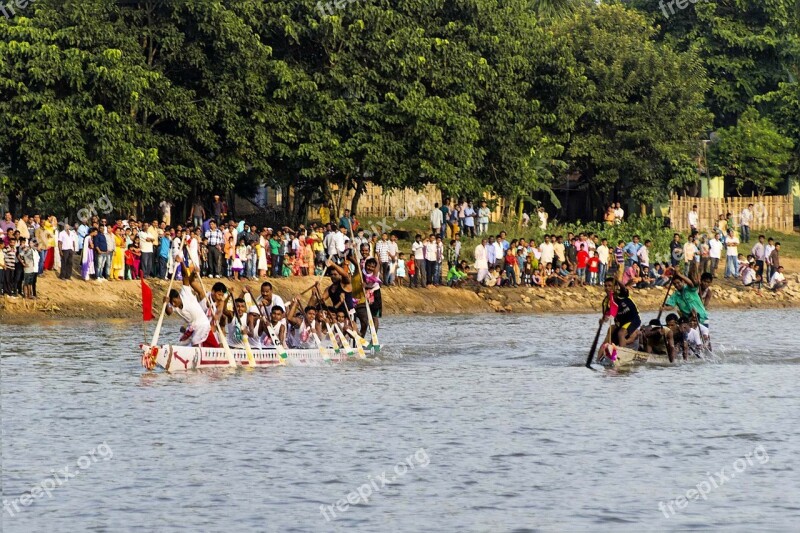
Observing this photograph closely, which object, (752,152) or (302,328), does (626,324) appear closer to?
(302,328)

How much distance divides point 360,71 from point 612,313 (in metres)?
22.3

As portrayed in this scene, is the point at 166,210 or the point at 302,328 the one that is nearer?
the point at 302,328

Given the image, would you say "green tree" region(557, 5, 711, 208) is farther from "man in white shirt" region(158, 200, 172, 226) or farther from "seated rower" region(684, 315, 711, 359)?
"seated rower" region(684, 315, 711, 359)

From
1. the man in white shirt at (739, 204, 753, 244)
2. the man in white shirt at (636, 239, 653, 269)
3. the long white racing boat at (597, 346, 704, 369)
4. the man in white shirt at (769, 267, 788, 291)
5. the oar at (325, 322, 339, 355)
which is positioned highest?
the man in white shirt at (739, 204, 753, 244)

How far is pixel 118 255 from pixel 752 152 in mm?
33100

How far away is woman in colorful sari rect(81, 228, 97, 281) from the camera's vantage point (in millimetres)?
37750

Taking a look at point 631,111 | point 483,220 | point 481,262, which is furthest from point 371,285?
point 631,111

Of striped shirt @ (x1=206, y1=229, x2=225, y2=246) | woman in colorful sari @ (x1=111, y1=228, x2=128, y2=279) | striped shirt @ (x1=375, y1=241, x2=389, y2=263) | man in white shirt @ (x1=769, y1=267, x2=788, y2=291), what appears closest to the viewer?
woman in colorful sari @ (x1=111, y1=228, x2=128, y2=279)

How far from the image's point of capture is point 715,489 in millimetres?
16938

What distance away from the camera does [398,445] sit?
1953cm

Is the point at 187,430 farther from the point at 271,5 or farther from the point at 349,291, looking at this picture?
the point at 271,5

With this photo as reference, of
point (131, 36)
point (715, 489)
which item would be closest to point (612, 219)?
point (131, 36)

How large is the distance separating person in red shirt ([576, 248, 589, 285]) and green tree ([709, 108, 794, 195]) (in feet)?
59.0

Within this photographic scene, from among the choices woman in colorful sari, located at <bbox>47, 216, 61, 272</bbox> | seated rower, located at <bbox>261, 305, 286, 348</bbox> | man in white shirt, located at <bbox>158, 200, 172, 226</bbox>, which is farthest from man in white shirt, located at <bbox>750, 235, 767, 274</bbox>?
seated rower, located at <bbox>261, 305, 286, 348</bbox>
